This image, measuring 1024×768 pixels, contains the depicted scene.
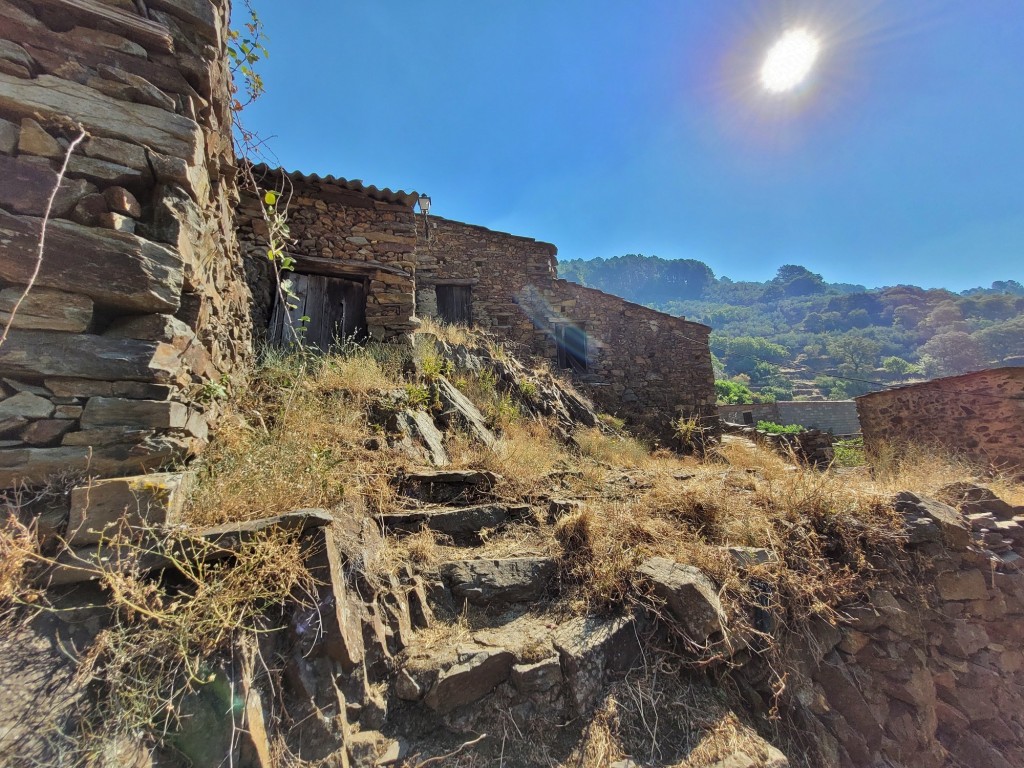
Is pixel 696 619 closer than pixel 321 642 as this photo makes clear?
No

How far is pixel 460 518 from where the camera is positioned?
3424mm

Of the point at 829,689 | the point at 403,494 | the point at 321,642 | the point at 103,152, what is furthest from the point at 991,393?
the point at 103,152

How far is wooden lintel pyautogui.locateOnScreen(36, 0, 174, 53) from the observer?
2.31 meters

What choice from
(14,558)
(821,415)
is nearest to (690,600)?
(14,558)

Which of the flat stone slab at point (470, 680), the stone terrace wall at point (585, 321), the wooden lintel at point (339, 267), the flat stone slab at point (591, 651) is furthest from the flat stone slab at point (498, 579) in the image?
the stone terrace wall at point (585, 321)

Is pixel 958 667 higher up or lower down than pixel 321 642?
lower down

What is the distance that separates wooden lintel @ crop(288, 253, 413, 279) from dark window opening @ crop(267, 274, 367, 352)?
0.40 feet

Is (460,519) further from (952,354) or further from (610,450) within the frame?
(952,354)

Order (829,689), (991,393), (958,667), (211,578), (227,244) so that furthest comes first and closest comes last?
(991,393), (227,244), (958,667), (829,689), (211,578)

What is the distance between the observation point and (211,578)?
1.96 metres

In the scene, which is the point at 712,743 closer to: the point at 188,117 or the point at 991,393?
the point at 188,117

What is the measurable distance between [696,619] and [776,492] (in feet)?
6.73

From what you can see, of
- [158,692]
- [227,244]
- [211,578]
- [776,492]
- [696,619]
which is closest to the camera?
[158,692]

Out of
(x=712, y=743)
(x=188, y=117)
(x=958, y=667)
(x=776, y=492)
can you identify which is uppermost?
(x=188, y=117)
